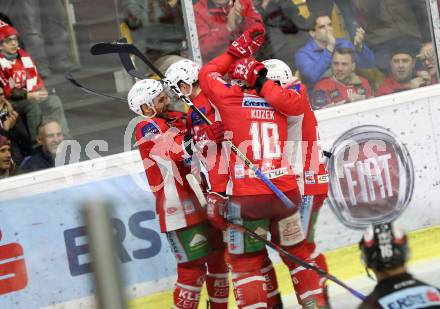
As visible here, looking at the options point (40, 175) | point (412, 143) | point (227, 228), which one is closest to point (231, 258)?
point (227, 228)

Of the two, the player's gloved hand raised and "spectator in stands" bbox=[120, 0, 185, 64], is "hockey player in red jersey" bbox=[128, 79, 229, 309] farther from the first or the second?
"spectator in stands" bbox=[120, 0, 185, 64]

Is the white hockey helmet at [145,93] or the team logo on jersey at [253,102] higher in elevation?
the white hockey helmet at [145,93]

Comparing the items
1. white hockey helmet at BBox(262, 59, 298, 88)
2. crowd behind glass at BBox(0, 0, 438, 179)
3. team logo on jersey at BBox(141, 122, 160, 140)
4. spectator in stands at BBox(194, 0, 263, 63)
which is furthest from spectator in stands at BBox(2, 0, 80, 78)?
white hockey helmet at BBox(262, 59, 298, 88)

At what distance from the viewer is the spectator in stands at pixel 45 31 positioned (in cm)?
533

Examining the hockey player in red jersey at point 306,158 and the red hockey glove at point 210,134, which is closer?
the red hockey glove at point 210,134

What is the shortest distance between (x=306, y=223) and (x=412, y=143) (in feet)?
4.09

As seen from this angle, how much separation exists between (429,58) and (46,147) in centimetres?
245

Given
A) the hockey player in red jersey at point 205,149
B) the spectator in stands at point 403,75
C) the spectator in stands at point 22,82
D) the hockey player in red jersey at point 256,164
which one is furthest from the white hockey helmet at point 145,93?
the spectator in stands at point 403,75

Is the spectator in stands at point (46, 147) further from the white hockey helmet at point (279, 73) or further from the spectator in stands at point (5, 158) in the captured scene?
the white hockey helmet at point (279, 73)

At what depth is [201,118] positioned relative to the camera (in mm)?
4621

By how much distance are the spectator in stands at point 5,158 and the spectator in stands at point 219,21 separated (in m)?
1.21

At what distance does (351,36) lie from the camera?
5.98 metres

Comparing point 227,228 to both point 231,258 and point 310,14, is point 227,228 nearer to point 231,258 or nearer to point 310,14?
point 231,258

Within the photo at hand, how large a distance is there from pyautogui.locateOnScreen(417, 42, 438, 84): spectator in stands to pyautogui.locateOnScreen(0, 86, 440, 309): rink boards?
449 millimetres
